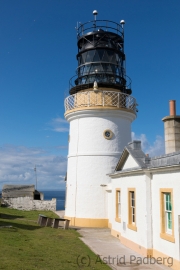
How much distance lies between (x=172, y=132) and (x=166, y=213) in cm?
339

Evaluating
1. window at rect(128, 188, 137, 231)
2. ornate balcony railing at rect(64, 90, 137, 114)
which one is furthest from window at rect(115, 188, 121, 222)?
ornate balcony railing at rect(64, 90, 137, 114)

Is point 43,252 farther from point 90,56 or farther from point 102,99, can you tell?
point 90,56

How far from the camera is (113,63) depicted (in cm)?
2031

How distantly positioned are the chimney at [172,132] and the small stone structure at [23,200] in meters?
20.8

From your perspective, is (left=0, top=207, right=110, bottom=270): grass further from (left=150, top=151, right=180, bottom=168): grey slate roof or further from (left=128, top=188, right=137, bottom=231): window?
(left=150, top=151, right=180, bottom=168): grey slate roof

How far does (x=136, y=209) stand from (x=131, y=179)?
142 cm

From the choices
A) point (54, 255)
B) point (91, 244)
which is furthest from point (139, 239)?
point (54, 255)

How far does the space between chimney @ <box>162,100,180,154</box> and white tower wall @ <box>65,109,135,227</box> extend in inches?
306

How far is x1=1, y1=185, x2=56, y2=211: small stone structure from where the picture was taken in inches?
1204

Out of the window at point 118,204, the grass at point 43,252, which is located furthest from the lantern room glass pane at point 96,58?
the grass at point 43,252

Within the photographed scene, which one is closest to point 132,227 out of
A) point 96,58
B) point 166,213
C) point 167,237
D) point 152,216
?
point 152,216

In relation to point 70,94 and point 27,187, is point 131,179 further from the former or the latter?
point 27,187

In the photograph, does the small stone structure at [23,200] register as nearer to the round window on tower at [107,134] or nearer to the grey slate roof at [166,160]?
the round window on tower at [107,134]

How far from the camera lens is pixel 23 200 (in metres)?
31.5
